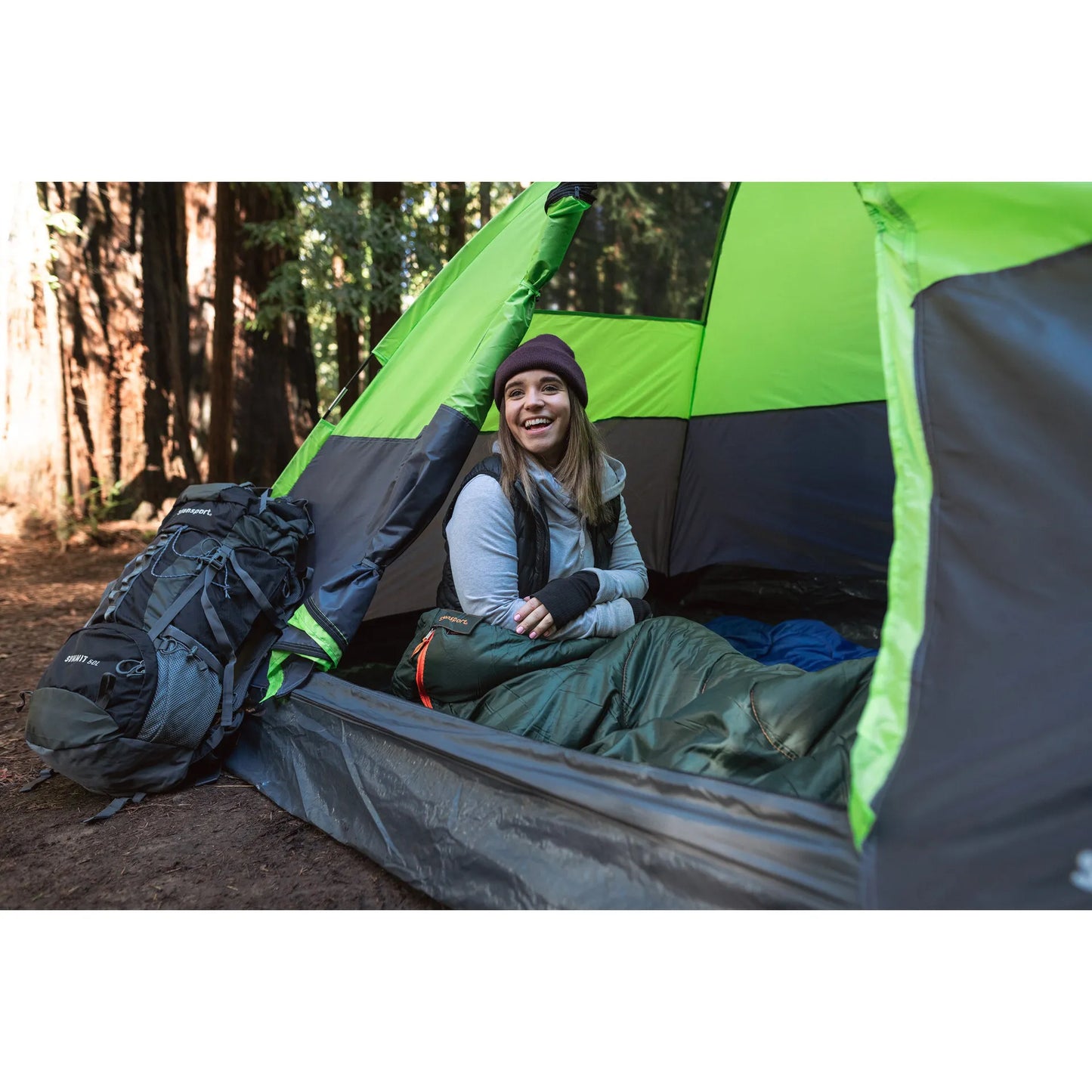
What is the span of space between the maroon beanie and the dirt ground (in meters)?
1.06

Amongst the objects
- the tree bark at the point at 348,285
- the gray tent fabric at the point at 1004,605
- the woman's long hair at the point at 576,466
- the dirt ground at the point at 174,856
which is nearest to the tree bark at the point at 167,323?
the tree bark at the point at 348,285

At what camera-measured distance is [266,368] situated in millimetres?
5676

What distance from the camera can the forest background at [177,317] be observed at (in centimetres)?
472

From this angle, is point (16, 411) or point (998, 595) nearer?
point (998, 595)

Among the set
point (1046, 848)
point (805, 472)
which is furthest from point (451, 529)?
point (805, 472)

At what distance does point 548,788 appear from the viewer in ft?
4.66

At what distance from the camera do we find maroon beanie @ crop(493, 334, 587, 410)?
6.31 ft

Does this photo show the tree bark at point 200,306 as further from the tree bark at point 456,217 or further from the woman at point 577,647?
the woman at point 577,647

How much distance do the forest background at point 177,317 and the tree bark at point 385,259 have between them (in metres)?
0.01

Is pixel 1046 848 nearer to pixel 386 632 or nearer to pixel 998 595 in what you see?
pixel 998 595

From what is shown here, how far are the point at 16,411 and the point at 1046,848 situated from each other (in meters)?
5.24

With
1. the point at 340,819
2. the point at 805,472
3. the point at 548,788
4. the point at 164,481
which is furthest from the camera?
the point at 164,481

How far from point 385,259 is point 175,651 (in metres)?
3.68

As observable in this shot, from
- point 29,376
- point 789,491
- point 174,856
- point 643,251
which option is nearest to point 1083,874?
point 174,856
